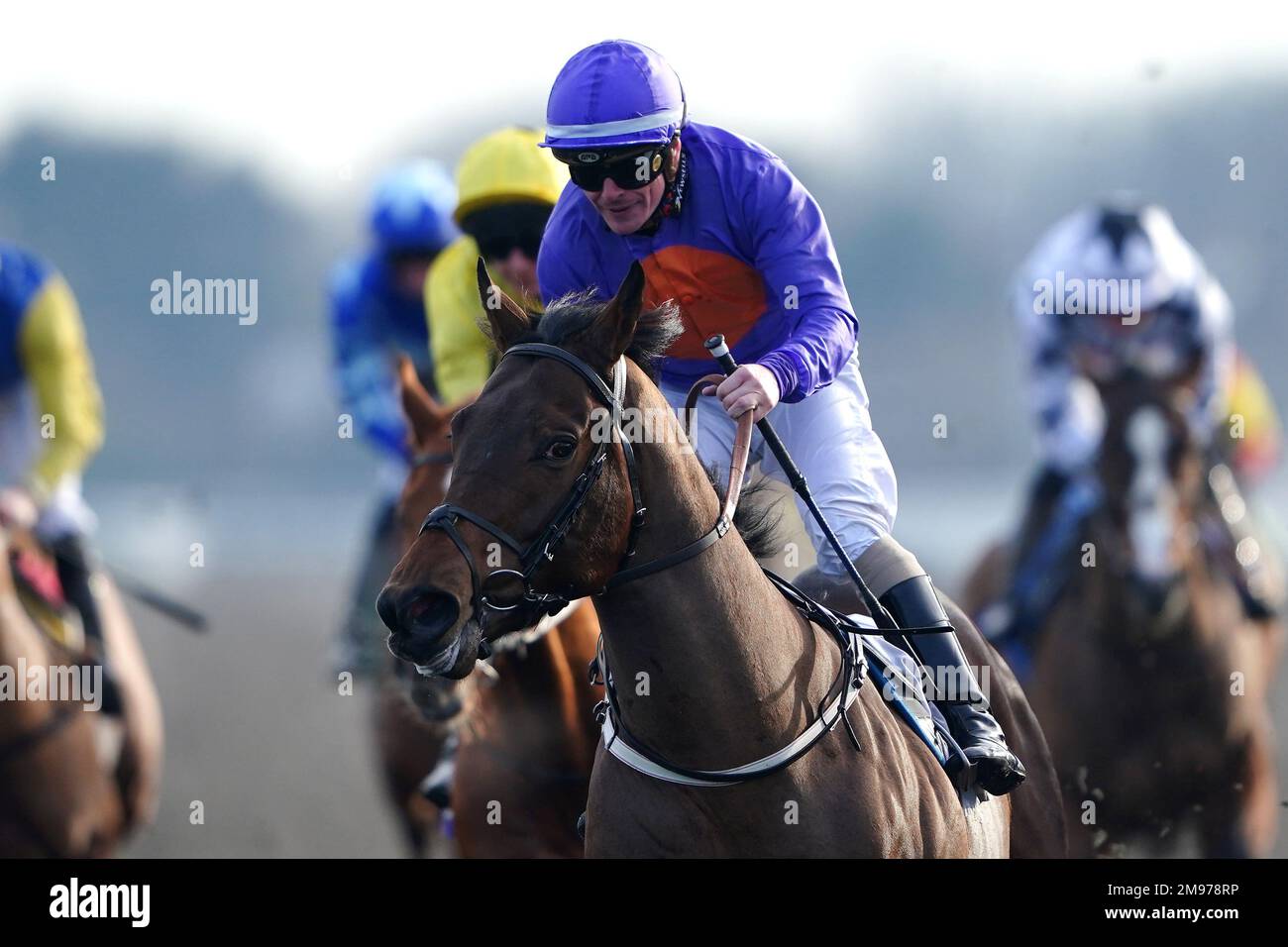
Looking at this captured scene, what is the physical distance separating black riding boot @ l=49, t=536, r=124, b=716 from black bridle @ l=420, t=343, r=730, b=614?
11.2 feet

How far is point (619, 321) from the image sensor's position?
2.96 m

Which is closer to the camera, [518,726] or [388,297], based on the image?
[518,726]

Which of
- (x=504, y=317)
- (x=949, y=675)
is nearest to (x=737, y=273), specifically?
(x=504, y=317)

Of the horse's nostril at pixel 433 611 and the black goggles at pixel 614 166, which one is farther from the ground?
the black goggles at pixel 614 166

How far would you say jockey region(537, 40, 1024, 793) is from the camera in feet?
11.2

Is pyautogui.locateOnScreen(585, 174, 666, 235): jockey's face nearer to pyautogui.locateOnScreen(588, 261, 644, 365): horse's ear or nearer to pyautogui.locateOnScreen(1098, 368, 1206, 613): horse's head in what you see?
pyautogui.locateOnScreen(588, 261, 644, 365): horse's ear

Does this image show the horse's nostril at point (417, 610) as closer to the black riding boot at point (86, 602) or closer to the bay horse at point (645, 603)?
the bay horse at point (645, 603)

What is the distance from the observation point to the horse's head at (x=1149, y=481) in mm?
6617

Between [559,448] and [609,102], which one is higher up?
[609,102]

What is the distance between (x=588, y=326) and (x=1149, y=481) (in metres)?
4.20

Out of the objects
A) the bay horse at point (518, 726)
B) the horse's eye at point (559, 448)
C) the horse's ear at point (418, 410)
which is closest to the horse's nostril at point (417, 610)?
the horse's eye at point (559, 448)

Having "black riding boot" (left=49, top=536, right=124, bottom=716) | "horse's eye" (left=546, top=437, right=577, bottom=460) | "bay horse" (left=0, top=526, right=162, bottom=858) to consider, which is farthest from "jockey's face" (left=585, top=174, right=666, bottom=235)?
"black riding boot" (left=49, top=536, right=124, bottom=716)

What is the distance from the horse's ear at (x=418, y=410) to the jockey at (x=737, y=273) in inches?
58.9

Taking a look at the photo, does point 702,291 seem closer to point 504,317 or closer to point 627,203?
point 627,203
